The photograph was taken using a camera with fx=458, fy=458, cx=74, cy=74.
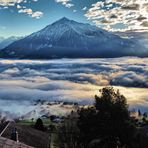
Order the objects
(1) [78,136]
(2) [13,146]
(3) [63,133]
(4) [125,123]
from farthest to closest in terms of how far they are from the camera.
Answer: (3) [63,133] → (1) [78,136] → (4) [125,123] → (2) [13,146]

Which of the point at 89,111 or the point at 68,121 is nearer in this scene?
the point at 89,111

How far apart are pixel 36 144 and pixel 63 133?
214 inches

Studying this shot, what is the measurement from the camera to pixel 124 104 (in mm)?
58031

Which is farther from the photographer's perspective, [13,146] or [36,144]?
[36,144]

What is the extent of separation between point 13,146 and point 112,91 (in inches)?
1521

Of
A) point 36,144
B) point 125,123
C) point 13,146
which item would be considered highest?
point 13,146

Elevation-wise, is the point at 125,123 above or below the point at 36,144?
above

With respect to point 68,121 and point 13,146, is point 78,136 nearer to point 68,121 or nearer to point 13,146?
point 68,121

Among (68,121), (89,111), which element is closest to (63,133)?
(68,121)

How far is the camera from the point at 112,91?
59625 millimetres

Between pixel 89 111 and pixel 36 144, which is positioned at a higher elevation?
pixel 89 111

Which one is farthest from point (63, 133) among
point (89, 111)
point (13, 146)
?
point (13, 146)

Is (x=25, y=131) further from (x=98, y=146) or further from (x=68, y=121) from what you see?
(x=98, y=146)

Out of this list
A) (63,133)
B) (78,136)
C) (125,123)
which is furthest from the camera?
(63,133)
